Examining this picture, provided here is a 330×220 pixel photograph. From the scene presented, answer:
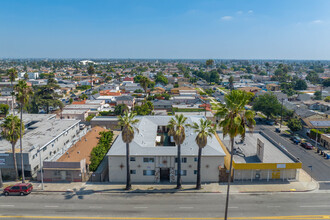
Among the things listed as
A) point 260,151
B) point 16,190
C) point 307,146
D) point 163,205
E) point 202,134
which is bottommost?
point 163,205

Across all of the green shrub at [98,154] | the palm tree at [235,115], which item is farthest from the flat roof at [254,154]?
the green shrub at [98,154]

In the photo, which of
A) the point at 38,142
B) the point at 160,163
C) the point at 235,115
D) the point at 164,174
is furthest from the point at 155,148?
the point at 38,142

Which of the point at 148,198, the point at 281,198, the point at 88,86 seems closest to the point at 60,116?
→ the point at 148,198

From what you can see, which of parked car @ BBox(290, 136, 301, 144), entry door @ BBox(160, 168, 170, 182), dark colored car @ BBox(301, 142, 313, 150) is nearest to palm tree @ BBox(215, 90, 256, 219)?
entry door @ BBox(160, 168, 170, 182)

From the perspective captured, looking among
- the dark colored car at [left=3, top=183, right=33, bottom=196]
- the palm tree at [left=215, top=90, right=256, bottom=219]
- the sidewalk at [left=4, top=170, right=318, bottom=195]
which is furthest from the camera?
the sidewalk at [left=4, top=170, right=318, bottom=195]

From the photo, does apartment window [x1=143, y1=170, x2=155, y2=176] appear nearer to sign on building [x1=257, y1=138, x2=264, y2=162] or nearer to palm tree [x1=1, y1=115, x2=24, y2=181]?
sign on building [x1=257, y1=138, x2=264, y2=162]

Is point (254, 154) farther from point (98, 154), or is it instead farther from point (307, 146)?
point (98, 154)
